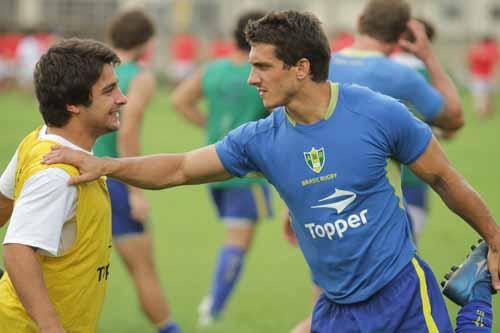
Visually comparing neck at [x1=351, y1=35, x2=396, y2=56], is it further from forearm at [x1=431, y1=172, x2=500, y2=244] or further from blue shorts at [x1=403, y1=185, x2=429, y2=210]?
forearm at [x1=431, y1=172, x2=500, y2=244]

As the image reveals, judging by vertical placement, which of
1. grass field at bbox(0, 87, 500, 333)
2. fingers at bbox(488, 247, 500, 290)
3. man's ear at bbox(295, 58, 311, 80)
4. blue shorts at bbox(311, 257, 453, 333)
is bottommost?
grass field at bbox(0, 87, 500, 333)

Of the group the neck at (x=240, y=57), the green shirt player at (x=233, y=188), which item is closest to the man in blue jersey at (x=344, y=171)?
the green shirt player at (x=233, y=188)

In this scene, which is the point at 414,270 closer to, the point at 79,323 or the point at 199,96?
the point at 79,323

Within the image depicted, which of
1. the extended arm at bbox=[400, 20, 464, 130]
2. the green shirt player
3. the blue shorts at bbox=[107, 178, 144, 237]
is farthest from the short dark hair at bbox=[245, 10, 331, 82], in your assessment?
the green shirt player

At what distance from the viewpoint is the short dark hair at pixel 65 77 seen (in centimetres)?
427

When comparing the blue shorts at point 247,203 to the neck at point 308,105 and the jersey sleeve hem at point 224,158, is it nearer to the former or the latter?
the jersey sleeve hem at point 224,158

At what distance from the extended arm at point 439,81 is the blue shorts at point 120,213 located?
2206mm

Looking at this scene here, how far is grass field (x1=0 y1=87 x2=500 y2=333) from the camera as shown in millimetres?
8227

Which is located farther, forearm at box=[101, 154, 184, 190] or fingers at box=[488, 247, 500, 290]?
fingers at box=[488, 247, 500, 290]

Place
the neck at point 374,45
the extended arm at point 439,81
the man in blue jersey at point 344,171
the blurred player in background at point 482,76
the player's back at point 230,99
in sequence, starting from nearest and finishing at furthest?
1. the man in blue jersey at point 344,171
2. the extended arm at point 439,81
3. the neck at point 374,45
4. the player's back at point 230,99
5. the blurred player in background at point 482,76

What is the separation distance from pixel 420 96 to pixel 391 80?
20cm

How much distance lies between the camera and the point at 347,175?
4.43 meters

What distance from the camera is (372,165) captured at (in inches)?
174

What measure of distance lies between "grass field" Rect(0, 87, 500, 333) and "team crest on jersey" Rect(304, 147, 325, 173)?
3.51 metres
